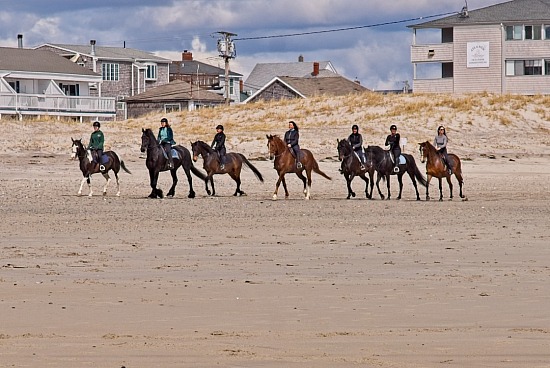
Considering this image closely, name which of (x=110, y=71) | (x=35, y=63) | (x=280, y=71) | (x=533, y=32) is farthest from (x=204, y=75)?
(x=533, y=32)

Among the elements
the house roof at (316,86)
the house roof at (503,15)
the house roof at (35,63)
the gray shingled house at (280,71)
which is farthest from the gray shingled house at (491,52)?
the gray shingled house at (280,71)

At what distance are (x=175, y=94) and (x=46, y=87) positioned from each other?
14689 mm

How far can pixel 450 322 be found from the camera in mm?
10109

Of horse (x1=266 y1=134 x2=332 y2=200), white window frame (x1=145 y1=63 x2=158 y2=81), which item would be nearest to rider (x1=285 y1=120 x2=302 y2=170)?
horse (x1=266 y1=134 x2=332 y2=200)

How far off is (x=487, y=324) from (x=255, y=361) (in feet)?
7.88

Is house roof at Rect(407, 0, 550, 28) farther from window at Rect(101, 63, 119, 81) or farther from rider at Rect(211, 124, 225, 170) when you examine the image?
rider at Rect(211, 124, 225, 170)

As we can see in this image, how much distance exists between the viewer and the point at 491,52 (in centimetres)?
7150

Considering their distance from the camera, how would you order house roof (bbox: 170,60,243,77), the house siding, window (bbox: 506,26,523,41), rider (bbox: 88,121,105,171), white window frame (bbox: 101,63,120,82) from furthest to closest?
1. house roof (bbox: 170,60,243,77)
2. white window frame (bbox: 101,63,120,82)
3. window (bbox: 506,26,523,41)
4. the house siding
5. rider (bbox: 88,121,105,171)

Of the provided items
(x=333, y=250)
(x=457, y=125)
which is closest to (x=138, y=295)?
(x=333, y=250)

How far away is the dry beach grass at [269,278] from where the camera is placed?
8969mm

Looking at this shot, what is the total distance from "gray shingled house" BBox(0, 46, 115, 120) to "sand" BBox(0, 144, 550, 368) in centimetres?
3877

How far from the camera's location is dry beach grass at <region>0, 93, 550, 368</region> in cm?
897

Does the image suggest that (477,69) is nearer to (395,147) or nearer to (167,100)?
(167,100)

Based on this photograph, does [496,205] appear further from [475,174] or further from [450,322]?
[450,322]
